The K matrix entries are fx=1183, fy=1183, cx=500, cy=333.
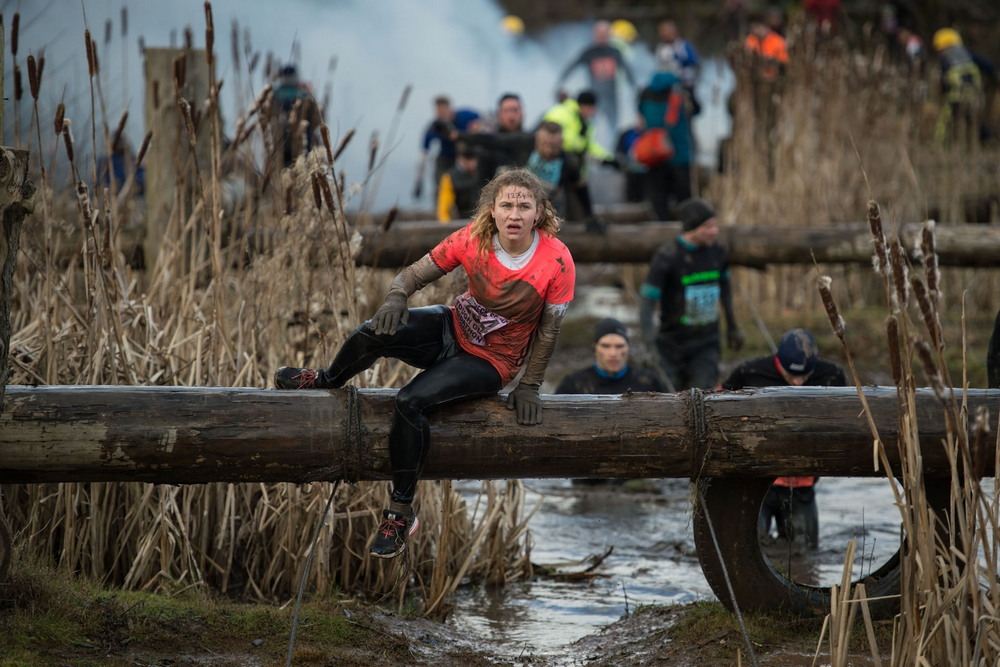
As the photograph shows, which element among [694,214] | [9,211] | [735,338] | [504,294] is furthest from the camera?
[735,338]

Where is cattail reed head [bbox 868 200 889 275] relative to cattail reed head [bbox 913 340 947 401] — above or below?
above

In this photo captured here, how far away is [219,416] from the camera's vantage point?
3689 millimetres

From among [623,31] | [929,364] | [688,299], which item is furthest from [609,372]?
[623,31]

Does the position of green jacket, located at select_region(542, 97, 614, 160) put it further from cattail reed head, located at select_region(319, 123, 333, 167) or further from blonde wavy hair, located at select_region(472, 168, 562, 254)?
blonde wavy hair, located at select_region(472, 168, 562, 254)

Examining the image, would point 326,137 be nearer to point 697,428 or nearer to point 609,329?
point 697,428

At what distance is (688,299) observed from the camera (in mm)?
7117

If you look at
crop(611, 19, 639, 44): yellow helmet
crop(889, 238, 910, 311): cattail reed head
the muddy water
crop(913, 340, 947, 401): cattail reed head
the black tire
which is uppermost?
crop(611, 19, 639, 44): yellow helmet

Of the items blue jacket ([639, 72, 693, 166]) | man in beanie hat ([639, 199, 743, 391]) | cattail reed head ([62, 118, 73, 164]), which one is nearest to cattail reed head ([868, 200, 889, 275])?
cattail reed head ([62, 118, 73, 164])

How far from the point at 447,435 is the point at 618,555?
2.17 meters

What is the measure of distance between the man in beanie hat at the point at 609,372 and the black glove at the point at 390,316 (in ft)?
9.48

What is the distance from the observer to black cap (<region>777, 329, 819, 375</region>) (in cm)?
559

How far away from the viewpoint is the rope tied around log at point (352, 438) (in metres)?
3.73

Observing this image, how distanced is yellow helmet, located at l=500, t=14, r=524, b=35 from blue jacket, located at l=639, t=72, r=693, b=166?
397 inches

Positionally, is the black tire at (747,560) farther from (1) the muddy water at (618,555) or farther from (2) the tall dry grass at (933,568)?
(2) the tall dry grass at (933,568)
